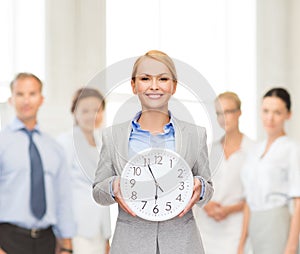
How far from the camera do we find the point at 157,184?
1.52 metres

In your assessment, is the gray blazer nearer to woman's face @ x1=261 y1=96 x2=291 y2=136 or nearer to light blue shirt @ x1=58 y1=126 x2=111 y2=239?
light blue shirt @ x1=58 y1=126 x2=111 y2=239

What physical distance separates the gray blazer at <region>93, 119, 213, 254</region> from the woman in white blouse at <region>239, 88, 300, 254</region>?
1.63 meters

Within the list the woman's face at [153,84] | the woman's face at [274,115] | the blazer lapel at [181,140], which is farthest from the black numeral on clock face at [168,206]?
the woman's face at [274,115]

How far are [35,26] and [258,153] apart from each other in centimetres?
122

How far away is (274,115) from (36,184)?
4.11 ft

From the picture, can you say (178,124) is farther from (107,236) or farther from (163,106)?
(107,236)

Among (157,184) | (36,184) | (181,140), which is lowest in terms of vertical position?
(36,184)

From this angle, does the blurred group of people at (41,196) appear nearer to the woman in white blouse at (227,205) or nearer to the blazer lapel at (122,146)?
the woman in white blouse at (227,205)

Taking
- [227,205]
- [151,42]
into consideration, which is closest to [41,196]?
[227,205]

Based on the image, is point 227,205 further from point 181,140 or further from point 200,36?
point 181,140

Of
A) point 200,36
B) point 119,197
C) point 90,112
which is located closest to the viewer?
point 119,197

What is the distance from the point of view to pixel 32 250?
270 centimetres

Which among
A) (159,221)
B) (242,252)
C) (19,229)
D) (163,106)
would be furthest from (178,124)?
(242,252)

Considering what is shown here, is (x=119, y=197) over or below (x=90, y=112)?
below
